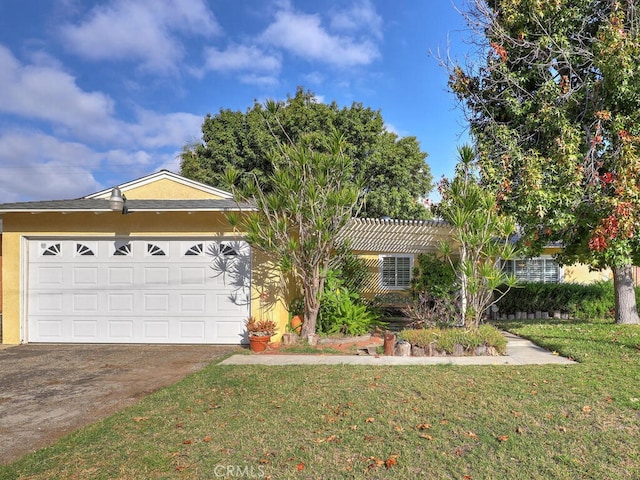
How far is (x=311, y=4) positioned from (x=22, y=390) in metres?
10.8

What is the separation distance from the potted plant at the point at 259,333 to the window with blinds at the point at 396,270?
7.70 meters

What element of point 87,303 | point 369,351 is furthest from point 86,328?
point 369,351

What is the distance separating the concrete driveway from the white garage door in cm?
36

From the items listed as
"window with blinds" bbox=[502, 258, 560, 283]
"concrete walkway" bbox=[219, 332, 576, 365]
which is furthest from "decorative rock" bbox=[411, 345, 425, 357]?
"window with blinds" bbox=[502, 258, 560, 283]

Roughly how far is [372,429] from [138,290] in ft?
23.3

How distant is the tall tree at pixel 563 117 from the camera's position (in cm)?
798

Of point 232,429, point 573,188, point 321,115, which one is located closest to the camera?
point 232,429

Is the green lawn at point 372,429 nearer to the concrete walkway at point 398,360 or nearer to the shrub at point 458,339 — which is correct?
the concrete walkway at point 398,360

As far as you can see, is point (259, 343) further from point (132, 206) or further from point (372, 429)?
point (372, 429)

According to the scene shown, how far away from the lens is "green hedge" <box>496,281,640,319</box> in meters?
12.8

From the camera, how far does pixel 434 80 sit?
35.5ft

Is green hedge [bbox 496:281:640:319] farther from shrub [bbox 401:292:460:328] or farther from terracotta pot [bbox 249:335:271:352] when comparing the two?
terracotta pot [bbox 249:335:271:352]

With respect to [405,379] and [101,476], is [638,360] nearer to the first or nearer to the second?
[405,379]

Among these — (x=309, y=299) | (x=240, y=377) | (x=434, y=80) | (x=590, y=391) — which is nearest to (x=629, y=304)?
(x=590, y=391)
